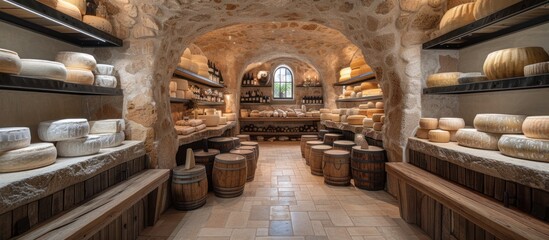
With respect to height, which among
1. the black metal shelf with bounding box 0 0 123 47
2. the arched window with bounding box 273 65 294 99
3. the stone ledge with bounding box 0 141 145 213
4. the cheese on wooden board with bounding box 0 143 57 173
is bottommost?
the stone ledge with bounding box 0 141 145 213

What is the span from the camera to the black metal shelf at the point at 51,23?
1.61 metres

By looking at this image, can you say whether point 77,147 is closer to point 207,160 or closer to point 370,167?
point 207,160

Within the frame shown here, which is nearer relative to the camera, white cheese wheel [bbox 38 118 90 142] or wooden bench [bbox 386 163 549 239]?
wooden bench [bbox 386 163 549 239]

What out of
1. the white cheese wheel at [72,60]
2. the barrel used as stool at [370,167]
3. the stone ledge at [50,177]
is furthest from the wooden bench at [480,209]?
the white cheese wheel at [72,60]

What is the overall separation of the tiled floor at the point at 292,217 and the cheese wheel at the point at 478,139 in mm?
958

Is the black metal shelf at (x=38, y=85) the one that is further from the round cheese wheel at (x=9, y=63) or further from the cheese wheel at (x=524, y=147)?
the cheese wheel at (x=524, y=147)

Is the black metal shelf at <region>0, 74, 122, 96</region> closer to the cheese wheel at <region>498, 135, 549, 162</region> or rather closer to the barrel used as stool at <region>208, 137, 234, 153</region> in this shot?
the barrel used as stool at <region>208, 137, 234, 153</region>

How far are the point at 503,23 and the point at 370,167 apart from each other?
6.89ft

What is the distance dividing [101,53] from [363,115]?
401cm

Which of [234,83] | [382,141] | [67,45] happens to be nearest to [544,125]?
[382,141]

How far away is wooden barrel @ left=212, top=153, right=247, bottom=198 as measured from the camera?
3147 mm

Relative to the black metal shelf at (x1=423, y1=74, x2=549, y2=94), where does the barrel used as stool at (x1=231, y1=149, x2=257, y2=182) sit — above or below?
below

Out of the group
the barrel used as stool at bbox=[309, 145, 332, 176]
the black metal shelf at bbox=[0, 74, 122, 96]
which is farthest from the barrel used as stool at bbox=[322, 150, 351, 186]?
the black metal shelf at bbox=[0, 74, 122, 96]

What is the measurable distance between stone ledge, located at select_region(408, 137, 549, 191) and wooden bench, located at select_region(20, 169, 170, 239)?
253 centimetres
